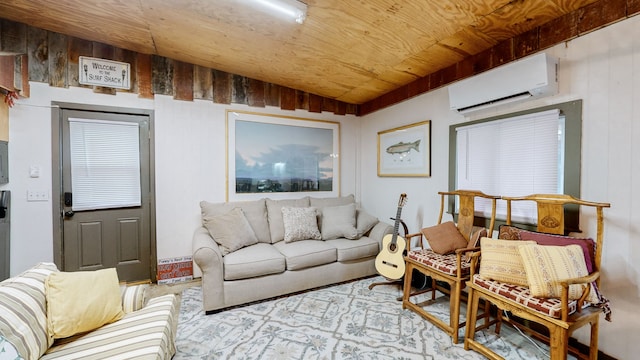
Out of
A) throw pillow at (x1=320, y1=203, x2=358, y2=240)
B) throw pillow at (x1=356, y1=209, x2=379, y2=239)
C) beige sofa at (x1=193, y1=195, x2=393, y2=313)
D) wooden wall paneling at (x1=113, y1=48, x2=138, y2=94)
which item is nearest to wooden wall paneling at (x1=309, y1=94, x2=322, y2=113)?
beige sofa at (x1=193, y1=195, x2=393, y2=313)

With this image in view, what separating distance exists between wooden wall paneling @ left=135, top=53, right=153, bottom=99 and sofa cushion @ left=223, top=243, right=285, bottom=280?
7.03 feet

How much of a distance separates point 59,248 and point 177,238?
3.58ft

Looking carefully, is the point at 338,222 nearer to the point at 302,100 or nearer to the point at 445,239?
the point at 445,239

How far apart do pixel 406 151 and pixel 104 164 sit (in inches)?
140

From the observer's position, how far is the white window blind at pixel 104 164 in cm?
288

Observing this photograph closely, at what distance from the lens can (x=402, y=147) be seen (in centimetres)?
351

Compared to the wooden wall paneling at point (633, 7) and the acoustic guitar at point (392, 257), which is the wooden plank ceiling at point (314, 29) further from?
the acoustic guitar at point (392, 257)

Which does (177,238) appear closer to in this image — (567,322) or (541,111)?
(567,322)

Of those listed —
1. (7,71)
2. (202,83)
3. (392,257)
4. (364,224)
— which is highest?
(202,83)

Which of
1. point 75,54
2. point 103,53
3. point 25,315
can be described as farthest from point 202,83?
point 25,315

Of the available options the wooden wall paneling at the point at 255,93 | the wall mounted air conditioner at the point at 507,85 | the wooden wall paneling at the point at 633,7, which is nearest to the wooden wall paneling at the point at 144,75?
the wooden wall paneling at the point at 255,93

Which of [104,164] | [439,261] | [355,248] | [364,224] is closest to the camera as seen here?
[439,261]

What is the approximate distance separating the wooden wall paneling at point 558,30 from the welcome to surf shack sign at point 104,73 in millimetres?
4019

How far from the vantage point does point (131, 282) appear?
123 inches
